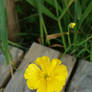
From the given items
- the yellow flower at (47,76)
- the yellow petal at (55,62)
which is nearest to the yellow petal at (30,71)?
the yellow flower at (47,76)

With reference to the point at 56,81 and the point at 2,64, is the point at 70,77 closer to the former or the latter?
the point at 56,81

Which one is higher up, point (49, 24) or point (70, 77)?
point (49, 24)

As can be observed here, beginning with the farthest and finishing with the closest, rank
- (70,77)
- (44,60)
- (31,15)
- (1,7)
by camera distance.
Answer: (31,15), (70,77), (44,60), (1,7)

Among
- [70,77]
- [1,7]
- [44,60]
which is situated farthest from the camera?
[70,77]

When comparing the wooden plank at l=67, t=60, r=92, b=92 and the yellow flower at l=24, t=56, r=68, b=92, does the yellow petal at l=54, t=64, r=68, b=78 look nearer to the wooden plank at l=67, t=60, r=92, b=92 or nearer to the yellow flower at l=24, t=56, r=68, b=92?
the yellow flower at l=24, t=56, r=68, b=92

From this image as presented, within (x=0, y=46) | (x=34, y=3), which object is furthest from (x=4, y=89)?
(x=34, y=3)

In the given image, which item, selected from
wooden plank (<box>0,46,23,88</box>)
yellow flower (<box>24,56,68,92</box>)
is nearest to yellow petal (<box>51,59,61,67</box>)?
yellow flower (<box>24,56,68,92</box>)

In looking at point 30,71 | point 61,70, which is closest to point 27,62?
point 30,71
